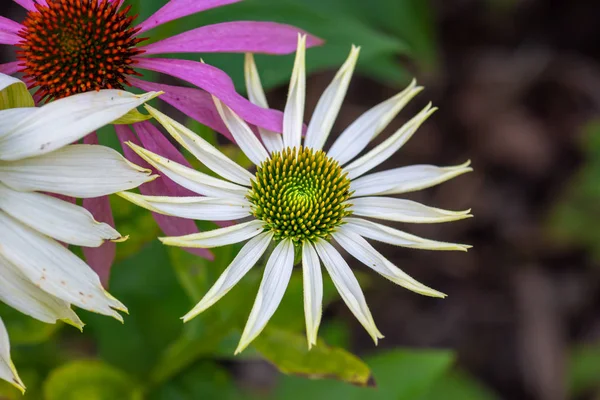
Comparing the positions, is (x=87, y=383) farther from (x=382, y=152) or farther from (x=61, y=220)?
(x=382, y=152)

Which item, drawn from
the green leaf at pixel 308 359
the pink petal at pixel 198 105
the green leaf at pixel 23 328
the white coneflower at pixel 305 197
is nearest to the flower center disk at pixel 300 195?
the white coneflower at pixel 305 197

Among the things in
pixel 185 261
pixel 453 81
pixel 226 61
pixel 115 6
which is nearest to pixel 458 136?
pixel 453 81

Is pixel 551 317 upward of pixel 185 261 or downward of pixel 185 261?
downward

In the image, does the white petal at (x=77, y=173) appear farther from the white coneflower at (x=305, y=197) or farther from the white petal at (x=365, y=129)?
the white petal at (x=365, y=129)

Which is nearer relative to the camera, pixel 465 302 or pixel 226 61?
pixel 226 61

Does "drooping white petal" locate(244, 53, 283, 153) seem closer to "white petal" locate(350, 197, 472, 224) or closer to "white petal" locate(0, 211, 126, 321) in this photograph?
"white petal" locate(350, 197, 472, 224)

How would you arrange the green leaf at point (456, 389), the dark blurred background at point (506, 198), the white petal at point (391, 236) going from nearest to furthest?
the white petal at point (391, 236), the green leaf at point (456, 389), the dark blurred background at point (506, 198)

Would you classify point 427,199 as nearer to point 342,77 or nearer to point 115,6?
point 342,77
